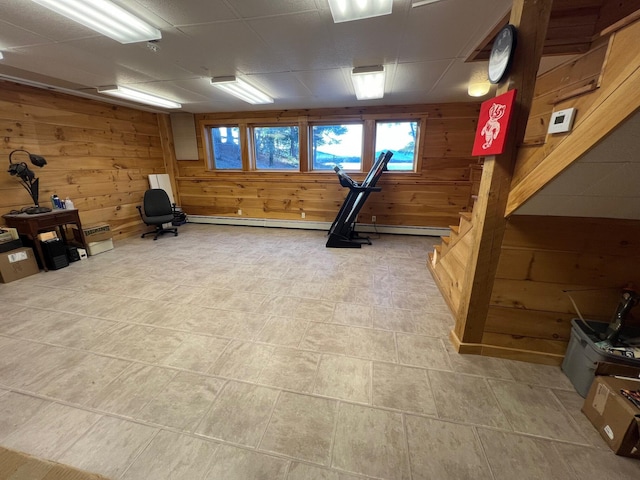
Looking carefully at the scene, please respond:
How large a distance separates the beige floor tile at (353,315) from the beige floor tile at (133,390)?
1.29 metres

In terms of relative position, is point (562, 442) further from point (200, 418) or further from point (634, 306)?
point (200, 418)

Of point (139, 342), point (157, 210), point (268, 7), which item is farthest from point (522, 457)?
point (157, 210)

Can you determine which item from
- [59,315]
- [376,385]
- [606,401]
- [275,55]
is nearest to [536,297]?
[606,401]

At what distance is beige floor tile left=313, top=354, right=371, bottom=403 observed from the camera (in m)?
1.54

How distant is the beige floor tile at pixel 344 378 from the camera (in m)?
1.54

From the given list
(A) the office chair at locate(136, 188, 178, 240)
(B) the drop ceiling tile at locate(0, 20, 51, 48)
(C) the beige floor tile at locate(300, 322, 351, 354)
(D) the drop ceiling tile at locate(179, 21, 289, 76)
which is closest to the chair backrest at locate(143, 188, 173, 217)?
(A) the office chair at locate(136, 188, 178, 240)

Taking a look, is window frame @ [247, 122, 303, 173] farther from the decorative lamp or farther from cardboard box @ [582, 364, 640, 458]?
cardboard box @ [582, 364, 640, 458]

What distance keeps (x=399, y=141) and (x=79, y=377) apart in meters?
5.05

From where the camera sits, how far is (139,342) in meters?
1.96

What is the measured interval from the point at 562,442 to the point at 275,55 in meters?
3.32

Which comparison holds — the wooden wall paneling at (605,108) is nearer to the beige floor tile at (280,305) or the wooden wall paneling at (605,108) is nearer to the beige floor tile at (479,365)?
the beige floor tile at (479,365)

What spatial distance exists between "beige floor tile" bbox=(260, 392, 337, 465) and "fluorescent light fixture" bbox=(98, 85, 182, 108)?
14.0ft

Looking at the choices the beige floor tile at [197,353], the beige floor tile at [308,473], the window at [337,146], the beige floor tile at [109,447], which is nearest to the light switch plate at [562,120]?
the beige floor tile at [308,473]

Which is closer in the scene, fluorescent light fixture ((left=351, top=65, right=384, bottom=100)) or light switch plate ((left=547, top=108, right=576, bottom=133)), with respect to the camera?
light switch plate ((left=547, top=108, right=576, bottom=133))
